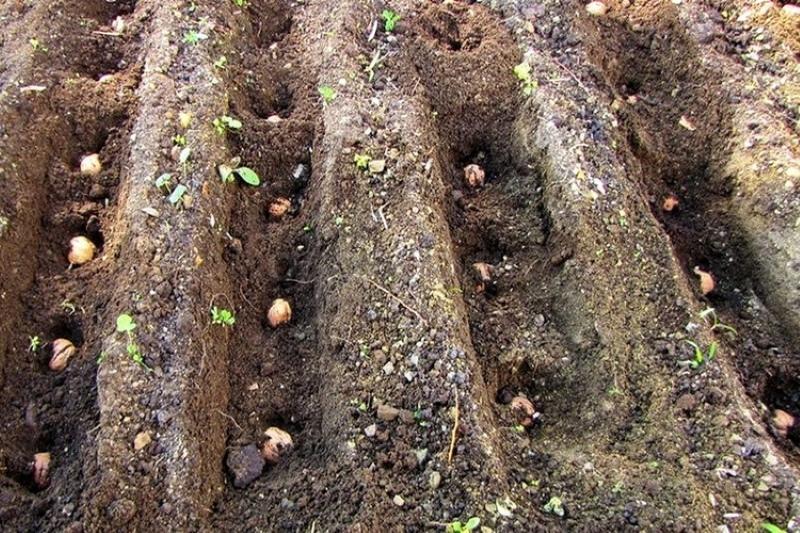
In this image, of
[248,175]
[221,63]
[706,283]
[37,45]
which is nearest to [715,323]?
[706,283]

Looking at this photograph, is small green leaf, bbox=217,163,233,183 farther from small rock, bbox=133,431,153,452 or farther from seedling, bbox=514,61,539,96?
seedling, bbox=514,61,539,96

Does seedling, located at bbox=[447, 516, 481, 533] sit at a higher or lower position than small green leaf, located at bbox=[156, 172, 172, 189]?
lower

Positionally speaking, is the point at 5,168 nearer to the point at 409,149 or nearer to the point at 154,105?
the point at 154,105

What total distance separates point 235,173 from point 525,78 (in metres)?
1.33

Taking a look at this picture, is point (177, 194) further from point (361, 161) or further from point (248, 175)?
point (361, 161)

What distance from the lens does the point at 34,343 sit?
8.39 feet

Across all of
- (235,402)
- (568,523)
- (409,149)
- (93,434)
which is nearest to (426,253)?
(409,149)

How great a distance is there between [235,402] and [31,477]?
2.17 feet

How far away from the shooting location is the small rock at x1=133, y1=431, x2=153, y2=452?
2.26 metres

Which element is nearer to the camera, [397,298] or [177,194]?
[397,298]

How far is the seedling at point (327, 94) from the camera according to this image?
3.14 metres

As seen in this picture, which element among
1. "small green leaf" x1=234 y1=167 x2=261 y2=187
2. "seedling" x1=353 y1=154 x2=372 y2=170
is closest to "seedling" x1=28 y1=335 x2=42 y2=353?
"small green leaf" x1=234 y1=167 x2=261 y2=187

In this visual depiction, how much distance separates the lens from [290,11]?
3586 millimetres

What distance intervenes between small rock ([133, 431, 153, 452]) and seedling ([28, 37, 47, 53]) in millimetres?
1917
